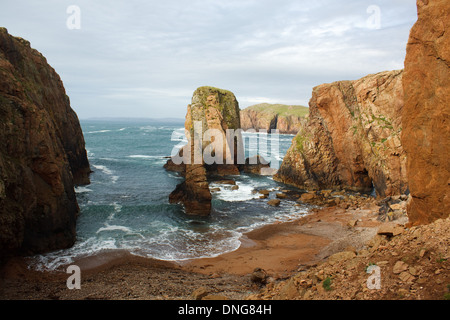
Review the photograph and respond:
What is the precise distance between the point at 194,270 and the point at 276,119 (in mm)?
118384

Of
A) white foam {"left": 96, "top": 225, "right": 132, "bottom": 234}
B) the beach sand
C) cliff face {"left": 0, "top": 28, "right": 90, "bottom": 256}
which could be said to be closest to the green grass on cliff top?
the beach sand

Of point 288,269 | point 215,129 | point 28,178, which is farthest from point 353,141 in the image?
point 28,178

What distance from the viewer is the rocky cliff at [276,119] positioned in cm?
12812

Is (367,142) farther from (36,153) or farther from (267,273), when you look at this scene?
(36,153)

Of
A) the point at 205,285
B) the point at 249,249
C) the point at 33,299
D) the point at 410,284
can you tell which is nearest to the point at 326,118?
the point at 249,249

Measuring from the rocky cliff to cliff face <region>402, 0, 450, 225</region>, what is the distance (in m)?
112

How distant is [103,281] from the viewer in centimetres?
1655

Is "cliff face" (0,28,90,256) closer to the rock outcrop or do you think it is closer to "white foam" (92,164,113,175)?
the rock outcrop

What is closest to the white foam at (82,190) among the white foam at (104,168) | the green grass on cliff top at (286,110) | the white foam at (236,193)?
the white foam at (104,168)

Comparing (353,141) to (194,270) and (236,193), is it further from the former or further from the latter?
(194,270)

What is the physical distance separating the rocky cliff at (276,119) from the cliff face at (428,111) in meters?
112

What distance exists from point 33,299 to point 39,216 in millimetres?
7096

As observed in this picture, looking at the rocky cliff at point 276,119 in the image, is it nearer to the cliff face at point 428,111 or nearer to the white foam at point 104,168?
the white foam at point 104,168

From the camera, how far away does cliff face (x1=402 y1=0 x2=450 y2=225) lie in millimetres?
11328
